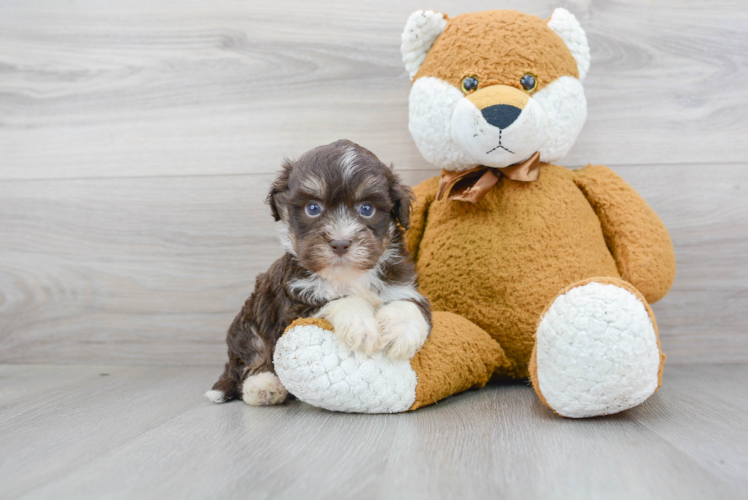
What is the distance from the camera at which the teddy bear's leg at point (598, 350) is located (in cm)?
135

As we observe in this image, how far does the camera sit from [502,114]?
5.48ft

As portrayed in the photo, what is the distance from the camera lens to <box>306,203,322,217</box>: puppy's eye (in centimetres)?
154

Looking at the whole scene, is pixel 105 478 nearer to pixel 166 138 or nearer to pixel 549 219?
pixel 549 219

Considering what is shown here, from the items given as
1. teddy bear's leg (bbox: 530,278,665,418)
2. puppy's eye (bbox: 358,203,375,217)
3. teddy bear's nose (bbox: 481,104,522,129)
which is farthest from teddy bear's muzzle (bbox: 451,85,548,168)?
teddy bear's leg (bbox: 530,278,665,418)

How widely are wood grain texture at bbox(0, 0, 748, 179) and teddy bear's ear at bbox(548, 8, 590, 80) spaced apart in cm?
37

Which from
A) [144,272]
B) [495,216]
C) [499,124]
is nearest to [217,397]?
[144,272]

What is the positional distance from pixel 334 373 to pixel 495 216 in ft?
2.49

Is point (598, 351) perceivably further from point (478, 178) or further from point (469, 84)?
point (469, 84)

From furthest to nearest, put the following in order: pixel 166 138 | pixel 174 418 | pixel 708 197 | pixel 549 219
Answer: pixel 166 138
pixel 708 197
pixel 549 219
pixel 174 418

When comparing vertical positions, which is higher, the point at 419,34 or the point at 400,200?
the point at 419,34

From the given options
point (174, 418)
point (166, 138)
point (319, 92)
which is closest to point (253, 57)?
point (319, 92)

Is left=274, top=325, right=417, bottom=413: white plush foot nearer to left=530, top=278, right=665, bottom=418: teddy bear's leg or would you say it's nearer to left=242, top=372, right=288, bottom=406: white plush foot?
left=242, top=372, right=288, bottom=406: white plush foot

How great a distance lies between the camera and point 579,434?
53.2 inches

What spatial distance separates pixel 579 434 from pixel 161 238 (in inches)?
72.1
